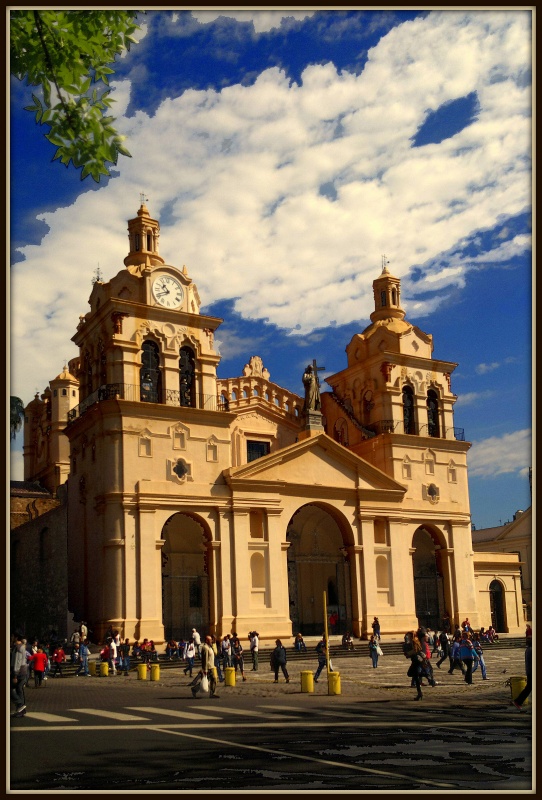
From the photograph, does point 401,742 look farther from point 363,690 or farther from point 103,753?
point 363,690

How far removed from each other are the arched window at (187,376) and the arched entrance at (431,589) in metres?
15.9

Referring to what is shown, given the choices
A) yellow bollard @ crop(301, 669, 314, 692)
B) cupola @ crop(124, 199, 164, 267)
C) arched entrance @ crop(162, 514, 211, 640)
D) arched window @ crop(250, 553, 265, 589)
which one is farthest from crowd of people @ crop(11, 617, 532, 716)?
cupola @ crop(124, 199, 164, 267)

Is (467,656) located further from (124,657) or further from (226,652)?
(124,657)

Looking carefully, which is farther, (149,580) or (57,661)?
(149,580)

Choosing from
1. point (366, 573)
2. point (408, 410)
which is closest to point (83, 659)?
point (366, 573)

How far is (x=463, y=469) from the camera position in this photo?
52.2 m

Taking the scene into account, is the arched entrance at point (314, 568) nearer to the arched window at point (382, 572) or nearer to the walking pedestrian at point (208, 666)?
the arched window at point (382, 572)

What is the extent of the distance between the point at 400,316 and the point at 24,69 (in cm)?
4534

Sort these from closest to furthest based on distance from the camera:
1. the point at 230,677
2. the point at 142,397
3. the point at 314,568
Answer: the point at 230,677, the point at 142,397, the point at 314,568

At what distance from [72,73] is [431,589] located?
1751 inches

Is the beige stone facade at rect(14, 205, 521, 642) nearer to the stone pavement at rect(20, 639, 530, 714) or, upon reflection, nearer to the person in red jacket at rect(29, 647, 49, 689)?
the stone pavement at rect(20, 639, 530, 714)

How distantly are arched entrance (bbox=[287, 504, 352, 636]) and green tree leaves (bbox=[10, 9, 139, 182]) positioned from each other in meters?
38.0

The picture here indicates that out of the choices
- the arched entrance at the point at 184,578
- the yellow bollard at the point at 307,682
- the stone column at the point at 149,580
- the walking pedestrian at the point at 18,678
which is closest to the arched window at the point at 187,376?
the arched entrance at the point at 184,578

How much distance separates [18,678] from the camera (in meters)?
20.0
